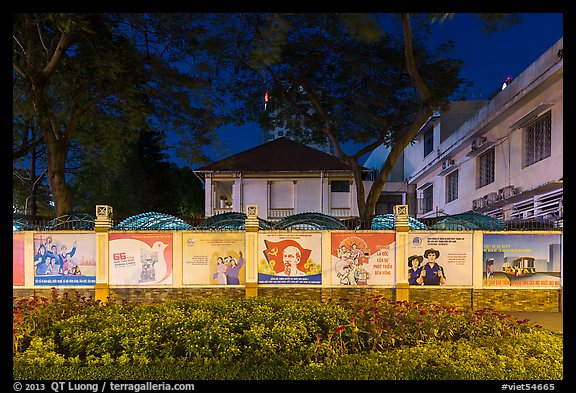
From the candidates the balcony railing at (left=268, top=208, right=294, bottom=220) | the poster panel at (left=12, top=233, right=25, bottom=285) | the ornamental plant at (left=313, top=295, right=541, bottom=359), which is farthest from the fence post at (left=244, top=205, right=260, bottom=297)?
the balcony railing at (left=268, top=208, right=294, bottom=220)

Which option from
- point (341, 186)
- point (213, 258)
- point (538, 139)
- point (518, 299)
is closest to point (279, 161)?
point (341, 186)

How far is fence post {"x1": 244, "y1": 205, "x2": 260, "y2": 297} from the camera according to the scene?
9.02 metres

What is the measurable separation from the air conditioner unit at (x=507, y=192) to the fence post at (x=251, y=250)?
976 cm

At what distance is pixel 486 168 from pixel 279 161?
12136 mm

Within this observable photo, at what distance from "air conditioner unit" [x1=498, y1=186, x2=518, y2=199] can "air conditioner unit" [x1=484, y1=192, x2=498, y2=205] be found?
0.49 metres

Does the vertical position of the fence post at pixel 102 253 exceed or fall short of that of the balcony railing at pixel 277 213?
it falls short

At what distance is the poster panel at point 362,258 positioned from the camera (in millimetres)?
9008

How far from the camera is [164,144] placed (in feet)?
39.7

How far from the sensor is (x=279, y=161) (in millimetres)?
25281

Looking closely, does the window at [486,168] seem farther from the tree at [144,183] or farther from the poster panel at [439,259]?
the tree at [144,183]

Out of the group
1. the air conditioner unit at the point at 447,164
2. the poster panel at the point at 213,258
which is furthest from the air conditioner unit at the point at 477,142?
the poster panel at the point at 213,258

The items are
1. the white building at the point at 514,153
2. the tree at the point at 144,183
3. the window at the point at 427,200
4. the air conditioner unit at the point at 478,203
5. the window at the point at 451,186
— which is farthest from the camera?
the tree at the point at 144,183

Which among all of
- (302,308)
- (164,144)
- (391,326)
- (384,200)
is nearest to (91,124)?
(164,144)
